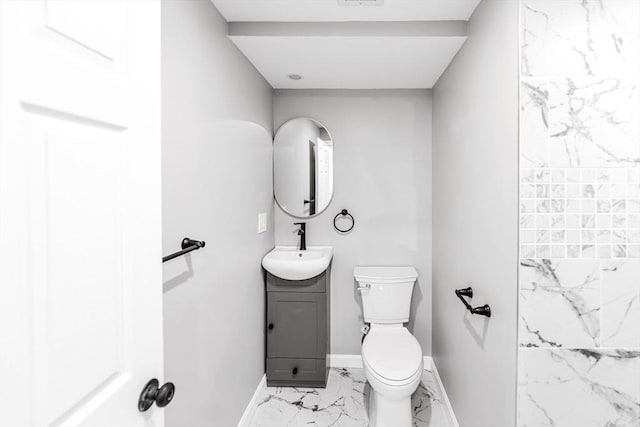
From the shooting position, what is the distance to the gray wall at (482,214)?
50.8 inches

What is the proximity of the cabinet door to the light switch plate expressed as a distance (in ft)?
1.52

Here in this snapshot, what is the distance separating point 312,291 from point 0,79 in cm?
214

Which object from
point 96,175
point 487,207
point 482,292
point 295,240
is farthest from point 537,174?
point 295,240

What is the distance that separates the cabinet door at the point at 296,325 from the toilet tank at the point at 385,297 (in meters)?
0.30

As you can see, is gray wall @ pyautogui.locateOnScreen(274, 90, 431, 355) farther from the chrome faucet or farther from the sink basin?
the sink basin

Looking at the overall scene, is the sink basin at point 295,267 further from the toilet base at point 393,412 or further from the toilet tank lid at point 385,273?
the toilet base at point 393,412

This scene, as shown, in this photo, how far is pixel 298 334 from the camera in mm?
2461

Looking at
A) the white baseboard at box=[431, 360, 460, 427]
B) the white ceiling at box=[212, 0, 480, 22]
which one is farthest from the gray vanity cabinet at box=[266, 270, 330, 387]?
the white ceiling at box=[212, 0, 480, 22]

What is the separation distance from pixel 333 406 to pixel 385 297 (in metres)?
0.78

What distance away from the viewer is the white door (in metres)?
0.49

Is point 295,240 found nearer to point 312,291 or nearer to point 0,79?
point 312,291

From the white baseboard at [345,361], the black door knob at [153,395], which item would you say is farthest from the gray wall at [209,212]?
the white baseboard at [345,361]

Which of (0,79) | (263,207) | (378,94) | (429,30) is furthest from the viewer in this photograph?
(378,94)

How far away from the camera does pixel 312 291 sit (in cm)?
244
